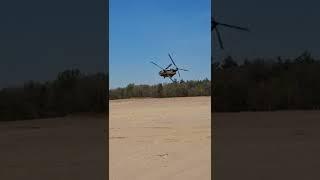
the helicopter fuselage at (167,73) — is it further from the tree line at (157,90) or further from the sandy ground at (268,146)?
the sandy ground at (268,146)

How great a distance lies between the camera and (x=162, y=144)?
530cm

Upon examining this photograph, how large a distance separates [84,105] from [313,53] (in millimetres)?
2712

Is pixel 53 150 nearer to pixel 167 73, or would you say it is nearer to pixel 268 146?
pixel 268 146

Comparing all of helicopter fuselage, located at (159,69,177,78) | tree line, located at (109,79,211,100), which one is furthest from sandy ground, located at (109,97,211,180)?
tree line, located at (109,79,211,100)

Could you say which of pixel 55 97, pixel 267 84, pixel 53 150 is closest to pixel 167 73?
pixel 55 97

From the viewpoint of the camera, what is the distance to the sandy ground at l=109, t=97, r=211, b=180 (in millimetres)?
4301

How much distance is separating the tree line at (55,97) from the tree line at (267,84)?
4.44 ft

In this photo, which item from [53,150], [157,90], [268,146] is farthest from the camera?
[157,90]

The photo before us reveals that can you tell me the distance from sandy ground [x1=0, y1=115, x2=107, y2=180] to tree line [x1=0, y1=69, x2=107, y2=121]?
137 mm

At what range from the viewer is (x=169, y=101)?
378 inches

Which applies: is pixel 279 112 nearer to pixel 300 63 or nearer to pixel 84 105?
pixel 300 63

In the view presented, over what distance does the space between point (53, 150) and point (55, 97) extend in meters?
1.10

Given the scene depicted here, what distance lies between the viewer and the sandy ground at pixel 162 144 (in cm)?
430

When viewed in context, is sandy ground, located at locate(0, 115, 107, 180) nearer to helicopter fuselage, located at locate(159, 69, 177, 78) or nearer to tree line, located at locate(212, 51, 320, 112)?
tree line, located at locate(212, 51, 320, 112)
